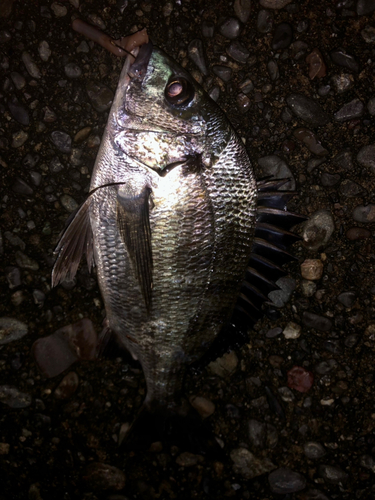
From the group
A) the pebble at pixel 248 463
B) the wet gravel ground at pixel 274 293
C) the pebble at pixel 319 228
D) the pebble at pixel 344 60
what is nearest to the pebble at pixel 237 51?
the wet gravel ground at pixel 274 293

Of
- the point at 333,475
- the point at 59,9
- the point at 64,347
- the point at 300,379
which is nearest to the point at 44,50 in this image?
the point at 59,9

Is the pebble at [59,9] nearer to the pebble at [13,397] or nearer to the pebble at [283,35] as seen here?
Answer: the pebble at [283,35]

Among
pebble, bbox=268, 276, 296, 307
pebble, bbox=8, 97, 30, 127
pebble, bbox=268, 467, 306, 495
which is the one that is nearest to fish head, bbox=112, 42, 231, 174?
pebble, bbox=8, 97, 30, 127

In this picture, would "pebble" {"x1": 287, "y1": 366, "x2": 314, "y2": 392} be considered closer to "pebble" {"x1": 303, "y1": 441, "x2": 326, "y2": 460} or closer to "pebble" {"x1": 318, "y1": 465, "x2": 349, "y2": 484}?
"pebble" {"x1": 303, "y1": 441, "x2": 326, "y2": 460}

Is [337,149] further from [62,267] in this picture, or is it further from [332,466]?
[332,466]

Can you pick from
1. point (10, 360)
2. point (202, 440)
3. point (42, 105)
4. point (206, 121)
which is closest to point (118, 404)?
point (202, 440)

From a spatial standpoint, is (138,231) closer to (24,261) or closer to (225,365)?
(24,261)
